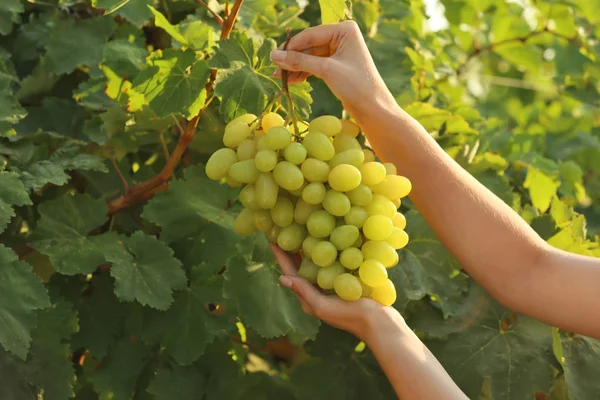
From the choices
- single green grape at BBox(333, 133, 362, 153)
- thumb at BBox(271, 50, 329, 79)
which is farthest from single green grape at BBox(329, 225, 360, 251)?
thumb at BBox(271, 50, 329, 79)

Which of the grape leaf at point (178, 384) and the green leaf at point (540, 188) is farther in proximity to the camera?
the green leaf at point (540, 188)

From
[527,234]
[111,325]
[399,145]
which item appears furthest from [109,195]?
[527,234]

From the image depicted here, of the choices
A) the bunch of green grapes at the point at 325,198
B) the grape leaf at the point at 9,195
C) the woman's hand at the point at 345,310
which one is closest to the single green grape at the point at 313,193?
the bunch of green grapes at the point at 325,198

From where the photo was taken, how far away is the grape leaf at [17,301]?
2.99 ft

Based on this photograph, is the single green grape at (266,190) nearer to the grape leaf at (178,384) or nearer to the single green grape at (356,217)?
the single green grape at (356,217)

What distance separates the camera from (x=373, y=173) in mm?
819

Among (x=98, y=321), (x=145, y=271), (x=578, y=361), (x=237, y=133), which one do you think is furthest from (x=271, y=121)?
(x=578, y=361)

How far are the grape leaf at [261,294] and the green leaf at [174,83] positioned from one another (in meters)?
0.26

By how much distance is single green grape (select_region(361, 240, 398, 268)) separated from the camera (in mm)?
805

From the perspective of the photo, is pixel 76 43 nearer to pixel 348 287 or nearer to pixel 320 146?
pixel 320 146

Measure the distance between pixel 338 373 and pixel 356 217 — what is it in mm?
497

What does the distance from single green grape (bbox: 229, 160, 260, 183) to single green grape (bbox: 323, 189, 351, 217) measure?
0.10 meters

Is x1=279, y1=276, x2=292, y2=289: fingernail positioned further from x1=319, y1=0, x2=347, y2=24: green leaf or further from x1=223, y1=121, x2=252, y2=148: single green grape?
x1=319, y1=0, x2=347, y2=24: green leaf

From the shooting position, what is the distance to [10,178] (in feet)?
3.14
